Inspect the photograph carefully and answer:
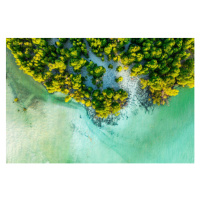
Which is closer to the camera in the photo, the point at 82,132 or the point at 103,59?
the point at 103,59

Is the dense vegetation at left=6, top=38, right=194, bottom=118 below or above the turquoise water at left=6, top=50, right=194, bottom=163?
above

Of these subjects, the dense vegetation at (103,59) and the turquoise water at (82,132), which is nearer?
the dense vegetation at (103,59)

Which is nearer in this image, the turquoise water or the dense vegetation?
the dense vegetation

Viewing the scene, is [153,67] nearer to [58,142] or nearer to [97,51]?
[97,51]

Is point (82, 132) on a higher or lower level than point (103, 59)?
lower

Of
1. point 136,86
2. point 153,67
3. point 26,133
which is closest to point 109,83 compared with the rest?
point 136,86
